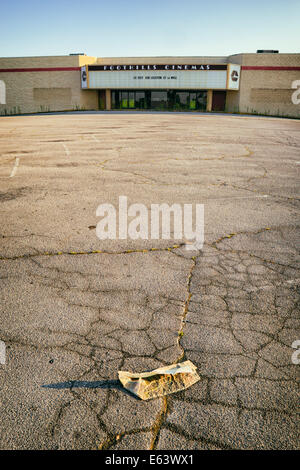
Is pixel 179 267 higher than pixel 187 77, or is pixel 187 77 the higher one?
pixel 187 77

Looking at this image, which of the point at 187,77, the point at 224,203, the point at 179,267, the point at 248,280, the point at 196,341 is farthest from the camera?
the point at 187,77

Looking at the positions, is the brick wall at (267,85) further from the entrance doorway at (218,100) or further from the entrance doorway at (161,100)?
the entrance doorway at (161,100)

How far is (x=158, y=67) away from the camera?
41.4m

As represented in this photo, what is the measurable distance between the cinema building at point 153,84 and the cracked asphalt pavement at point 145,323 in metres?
36.5

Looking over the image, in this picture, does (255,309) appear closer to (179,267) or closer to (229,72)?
(179,267)

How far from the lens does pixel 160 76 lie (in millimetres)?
41750

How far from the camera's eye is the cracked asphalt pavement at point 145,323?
2.38 meters

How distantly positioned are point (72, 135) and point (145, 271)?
1488 centimetres

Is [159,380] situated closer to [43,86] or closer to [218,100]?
[218,100]

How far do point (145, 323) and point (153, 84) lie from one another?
4326 cm
